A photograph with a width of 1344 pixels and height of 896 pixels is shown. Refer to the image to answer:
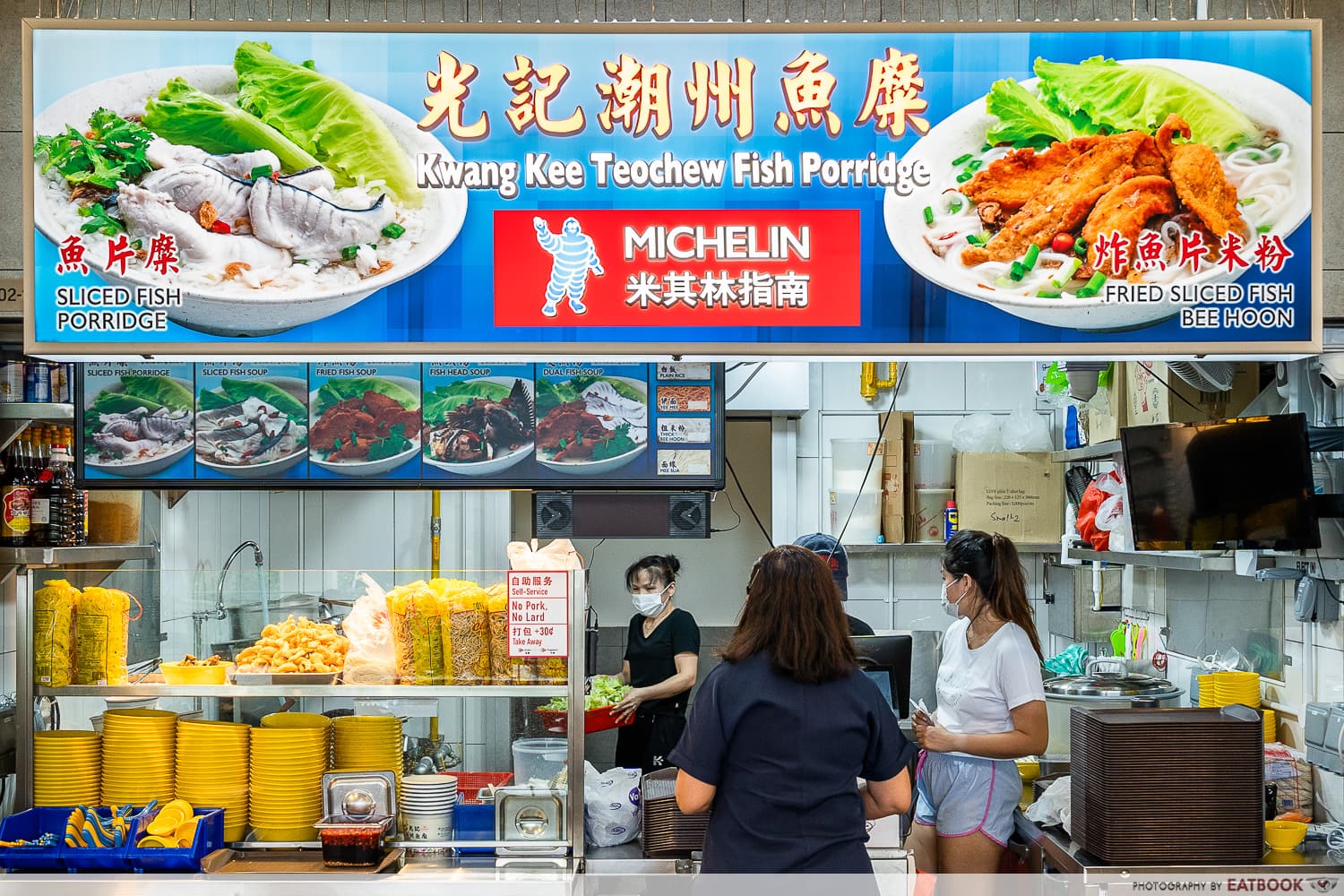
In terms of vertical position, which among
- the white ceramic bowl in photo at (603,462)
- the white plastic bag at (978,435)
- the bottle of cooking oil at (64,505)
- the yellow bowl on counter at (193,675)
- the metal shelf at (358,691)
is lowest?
the metal shelf at (358,691)

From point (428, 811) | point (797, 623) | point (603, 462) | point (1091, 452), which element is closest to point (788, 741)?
point (797, 623)

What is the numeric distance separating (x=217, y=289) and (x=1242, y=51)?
8.47ft

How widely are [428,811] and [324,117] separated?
6.35ft

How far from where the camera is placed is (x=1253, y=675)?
14.0ft

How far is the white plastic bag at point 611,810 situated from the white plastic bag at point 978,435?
405 centimetres

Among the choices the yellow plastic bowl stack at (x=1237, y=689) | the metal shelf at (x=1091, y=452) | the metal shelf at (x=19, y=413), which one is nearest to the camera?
the metal shelf at (x=19, y=413)

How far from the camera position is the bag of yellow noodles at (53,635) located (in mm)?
3365

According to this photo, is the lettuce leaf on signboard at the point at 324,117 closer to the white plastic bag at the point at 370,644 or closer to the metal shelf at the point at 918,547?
the white plastic bag at the point at 370,644

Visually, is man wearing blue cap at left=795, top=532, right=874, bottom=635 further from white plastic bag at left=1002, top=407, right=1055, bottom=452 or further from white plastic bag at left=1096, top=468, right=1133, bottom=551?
white plastic bag at left=1002, top=407, right=1055, bottom=452

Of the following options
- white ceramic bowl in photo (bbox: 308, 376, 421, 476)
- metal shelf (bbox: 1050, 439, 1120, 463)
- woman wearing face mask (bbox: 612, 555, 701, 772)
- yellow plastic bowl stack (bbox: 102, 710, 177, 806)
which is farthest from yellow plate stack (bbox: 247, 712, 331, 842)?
metal shelf (bbox: 1050, 439, 1120, 463)

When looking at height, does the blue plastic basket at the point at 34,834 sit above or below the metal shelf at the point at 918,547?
below

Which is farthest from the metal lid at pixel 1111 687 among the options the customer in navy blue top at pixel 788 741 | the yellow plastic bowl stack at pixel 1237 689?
the customer in navy blue top at pixel 788 741

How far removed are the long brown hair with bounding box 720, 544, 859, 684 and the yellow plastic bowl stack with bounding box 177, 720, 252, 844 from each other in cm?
151

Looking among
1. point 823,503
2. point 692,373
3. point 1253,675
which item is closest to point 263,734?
point 692,373
